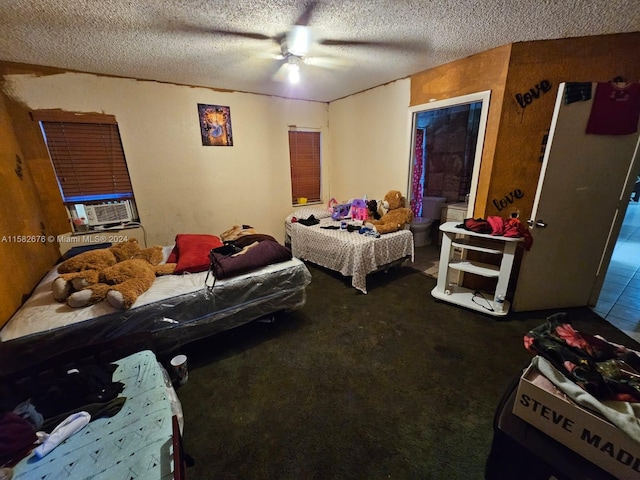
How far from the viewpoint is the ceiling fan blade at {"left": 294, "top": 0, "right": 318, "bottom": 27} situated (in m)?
1.54

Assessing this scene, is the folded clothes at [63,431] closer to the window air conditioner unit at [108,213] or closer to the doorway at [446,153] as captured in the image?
the window air conditioner unit at [108,213]

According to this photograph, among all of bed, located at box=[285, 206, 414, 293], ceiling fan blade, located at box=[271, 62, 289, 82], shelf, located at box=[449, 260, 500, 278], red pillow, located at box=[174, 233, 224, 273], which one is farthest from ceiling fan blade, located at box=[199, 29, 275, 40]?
shelf, located at box=[449, 260, 500, 278]

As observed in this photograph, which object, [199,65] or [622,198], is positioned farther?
[199,65]

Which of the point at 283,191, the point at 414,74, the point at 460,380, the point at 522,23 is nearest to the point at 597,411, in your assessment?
the point at 460,380

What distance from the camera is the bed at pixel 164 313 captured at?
4.77ft

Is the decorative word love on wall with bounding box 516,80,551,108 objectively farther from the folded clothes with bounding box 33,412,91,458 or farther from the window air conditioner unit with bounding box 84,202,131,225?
the window air conditioner unit with bounding box 84,202,131,225

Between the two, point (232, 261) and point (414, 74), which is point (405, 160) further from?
point (232, 261)

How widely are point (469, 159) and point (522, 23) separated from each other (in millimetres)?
2669

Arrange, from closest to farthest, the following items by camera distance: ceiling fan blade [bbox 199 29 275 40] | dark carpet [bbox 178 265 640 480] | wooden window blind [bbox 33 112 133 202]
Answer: dark carpet [bbox 178 265 640 480] → ceiling fan blade [bbox 199 29 275 40] → wooden window blind [bbox 33 112 133 202]

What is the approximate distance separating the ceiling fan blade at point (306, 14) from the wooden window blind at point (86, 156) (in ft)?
7.65

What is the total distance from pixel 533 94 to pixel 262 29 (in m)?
2.32

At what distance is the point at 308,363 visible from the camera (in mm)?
1904

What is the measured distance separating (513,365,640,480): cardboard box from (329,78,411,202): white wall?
287 centimetres

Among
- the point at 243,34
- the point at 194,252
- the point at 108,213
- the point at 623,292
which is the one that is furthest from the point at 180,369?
the point at 623,292
